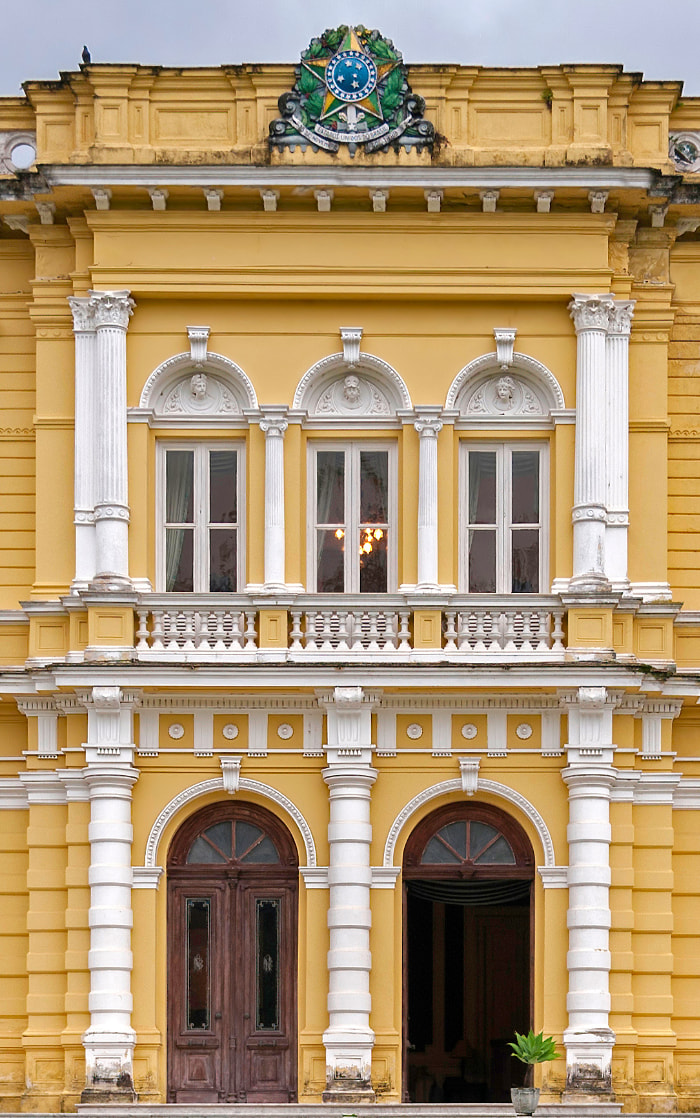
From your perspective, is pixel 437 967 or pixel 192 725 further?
pixel 437 967

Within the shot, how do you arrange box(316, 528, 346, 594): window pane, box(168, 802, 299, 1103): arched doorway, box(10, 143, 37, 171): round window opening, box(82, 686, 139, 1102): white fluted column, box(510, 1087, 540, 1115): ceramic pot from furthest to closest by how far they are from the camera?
box(10, 143, 37, 171): round window opening
box(316, 528, 346, 594): window pane
box(168, 802, 299, 1103): arched doorway
box(82, 686, 139, 1102): white fluted column
box(510, 1087, 540, 1115): ceramic pot

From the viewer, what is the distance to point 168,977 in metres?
23.3

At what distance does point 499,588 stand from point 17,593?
5.78 meters

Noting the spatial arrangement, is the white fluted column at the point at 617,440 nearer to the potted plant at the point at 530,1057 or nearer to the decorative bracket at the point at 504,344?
the decorative bracket at the point at 504,344

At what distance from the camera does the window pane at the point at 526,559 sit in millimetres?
24156

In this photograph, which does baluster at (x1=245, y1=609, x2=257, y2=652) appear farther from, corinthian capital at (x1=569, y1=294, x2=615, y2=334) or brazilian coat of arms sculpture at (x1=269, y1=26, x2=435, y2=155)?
brazilian coat of arms sculpture at (x1=269, y1=26, x2=435, y2=155)

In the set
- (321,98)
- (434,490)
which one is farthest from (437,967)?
(321,98)

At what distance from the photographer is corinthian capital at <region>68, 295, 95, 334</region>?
23891 millimetres

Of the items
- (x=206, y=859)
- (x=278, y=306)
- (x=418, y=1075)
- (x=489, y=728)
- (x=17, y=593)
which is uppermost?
(x=278, y=306)

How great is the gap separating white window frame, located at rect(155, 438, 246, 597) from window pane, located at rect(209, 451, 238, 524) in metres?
0.05

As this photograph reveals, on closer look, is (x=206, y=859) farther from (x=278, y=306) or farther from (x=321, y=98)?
(x=321, y=98)

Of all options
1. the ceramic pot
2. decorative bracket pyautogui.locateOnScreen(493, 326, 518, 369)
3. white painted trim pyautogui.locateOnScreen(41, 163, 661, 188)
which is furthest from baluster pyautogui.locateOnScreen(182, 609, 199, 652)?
the ceramic pot

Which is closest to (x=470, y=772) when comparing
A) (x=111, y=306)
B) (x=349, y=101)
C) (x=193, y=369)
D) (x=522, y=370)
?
(x=522, y=370)

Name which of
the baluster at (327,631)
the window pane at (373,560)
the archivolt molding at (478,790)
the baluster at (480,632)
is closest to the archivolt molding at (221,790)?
the archivolt molding at (478,790)
